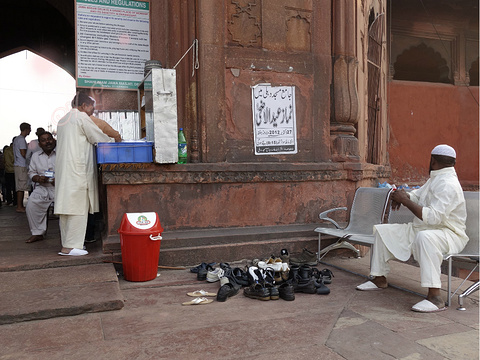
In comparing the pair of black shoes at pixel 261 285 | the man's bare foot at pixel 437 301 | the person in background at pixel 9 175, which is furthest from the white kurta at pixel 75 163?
the person in background at pixel 9 175

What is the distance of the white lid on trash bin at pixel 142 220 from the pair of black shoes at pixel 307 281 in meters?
1.48

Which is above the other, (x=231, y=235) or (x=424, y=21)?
(x=424, y=21)

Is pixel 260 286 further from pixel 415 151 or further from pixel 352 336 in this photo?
pixel 415 151

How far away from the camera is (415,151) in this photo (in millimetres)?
11664

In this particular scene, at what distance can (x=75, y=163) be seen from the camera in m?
4.72

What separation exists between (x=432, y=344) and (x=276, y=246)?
2.50 m

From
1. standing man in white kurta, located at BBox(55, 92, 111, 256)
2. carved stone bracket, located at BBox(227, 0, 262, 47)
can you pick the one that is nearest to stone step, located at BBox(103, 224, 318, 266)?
standing man in white kurta, located at BBox(55, 92, 111, 256)

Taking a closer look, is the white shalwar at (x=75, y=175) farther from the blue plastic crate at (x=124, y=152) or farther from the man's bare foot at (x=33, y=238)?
the man's bare foot at (x=33, y=238)

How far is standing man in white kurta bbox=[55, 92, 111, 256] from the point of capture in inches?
182

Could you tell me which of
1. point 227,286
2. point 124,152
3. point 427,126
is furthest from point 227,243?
point 427,126

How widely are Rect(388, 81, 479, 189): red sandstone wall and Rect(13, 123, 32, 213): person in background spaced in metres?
8.79

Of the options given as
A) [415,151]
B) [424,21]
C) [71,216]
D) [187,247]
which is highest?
[424,21]

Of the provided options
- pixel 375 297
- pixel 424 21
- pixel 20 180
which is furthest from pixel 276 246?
pixel 424 21

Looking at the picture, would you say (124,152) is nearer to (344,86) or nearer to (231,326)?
(231,326)
